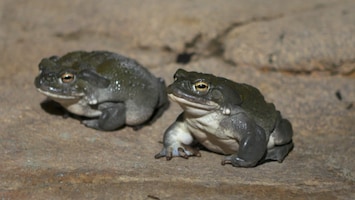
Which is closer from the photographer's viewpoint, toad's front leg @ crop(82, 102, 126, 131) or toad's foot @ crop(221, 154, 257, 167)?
toad's foot @ crop(221, 154, 257, 167)

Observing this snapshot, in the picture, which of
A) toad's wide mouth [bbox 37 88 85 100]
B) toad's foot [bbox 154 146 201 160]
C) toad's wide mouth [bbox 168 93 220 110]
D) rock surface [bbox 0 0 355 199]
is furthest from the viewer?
toad's wide mouth [bbox 37 88 85 100]

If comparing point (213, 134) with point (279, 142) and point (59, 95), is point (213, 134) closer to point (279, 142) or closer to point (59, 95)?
point (279, 142)

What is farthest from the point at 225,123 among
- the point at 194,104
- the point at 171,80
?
the point at 171,80

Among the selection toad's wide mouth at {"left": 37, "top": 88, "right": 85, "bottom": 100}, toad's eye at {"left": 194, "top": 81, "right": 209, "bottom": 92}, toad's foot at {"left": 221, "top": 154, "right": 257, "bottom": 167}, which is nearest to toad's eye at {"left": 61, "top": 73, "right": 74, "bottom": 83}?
toad's wide mouth at {"left": 37, "top": 88, "right": 85, "bottom": 100}

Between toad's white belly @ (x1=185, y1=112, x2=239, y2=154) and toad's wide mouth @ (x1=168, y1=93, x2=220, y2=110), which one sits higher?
toad's wide mouth @ (x1=168, y1=93, x2=220, y2=110)

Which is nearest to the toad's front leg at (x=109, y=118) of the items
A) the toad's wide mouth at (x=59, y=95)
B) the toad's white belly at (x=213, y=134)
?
the toad's wide mouth at (x=59, y=95)

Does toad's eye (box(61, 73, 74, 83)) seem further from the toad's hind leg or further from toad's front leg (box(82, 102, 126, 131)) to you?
the toad's hind leg

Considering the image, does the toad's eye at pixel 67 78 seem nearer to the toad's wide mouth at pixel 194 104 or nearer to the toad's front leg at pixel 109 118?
the toad's front leg at pixel 109 118
